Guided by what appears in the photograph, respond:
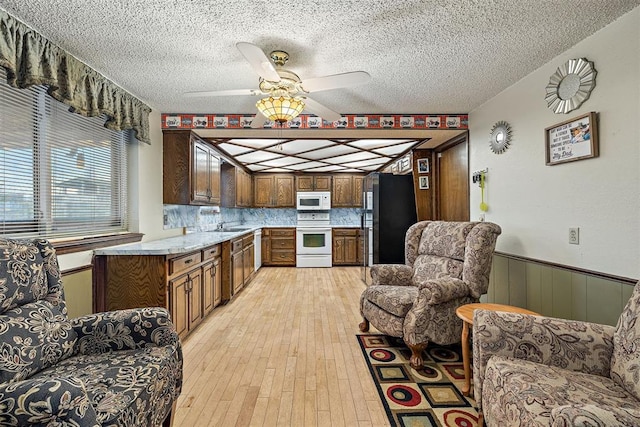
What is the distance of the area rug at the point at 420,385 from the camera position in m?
1.76

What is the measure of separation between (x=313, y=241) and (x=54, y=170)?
4704 mm

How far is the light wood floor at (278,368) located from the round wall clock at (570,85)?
231cm

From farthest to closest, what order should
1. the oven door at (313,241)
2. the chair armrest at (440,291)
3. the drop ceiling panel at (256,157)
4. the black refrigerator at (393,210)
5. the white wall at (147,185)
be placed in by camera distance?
the oven door at (313,241) < the drop ceiling panel at (256,157) < the black refrigerator at (393,210) < the white wall at (147,185) < the chair armrest at (440,291)

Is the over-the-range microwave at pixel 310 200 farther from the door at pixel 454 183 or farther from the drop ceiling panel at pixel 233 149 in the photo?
the door at pixel 454 183

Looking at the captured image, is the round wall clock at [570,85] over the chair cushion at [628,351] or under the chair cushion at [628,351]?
over

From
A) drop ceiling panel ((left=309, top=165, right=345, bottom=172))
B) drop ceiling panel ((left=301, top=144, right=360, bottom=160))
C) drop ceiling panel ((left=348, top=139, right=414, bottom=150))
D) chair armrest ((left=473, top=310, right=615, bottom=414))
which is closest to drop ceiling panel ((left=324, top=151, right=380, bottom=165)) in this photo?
drop ceiling panel ((left=301, top=144, right=360, bottom=160))

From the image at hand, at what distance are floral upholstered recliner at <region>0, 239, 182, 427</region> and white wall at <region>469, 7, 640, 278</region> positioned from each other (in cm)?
252

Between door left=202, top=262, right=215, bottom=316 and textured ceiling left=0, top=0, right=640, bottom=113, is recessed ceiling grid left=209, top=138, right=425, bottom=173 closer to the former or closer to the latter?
textured ceiling left=0, top=0, right=640, bottom=113

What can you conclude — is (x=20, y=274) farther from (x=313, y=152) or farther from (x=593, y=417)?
(x=313, y=152)

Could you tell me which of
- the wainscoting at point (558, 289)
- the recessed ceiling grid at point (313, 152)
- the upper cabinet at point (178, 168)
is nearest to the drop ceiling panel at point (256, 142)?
the recessed ceiling grid at point (313, 152)

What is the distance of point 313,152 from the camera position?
4.92 metres

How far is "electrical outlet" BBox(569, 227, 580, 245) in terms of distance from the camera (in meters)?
2.07

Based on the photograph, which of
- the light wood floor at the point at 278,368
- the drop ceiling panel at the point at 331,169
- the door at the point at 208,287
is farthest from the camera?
the drop ceiling panel at the point at 331,169

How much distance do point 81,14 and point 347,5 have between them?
1468mm
